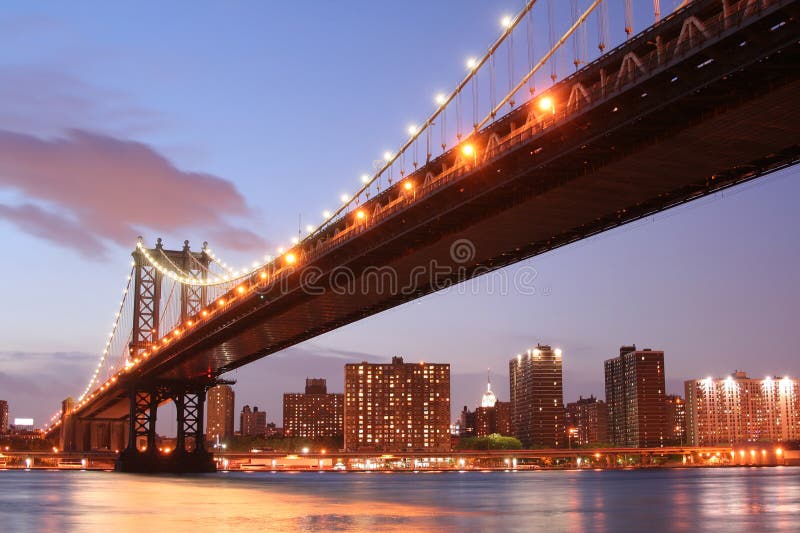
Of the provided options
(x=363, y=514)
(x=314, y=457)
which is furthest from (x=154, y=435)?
(x=314, y=457)

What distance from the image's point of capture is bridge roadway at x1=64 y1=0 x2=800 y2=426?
23.2 meters

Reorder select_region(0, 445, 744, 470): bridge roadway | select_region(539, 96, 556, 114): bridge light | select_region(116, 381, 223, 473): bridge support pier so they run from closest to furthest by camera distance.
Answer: select_region(539, 96, 556, 114): bridge light, select_region(116, 381, 223, 473): bridge support pier, select_region(0, 445, 744, 470): bridge roadway

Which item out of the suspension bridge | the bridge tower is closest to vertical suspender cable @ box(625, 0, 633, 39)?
the suspension bridge

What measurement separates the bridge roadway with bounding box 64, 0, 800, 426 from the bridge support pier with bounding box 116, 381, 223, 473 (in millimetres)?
30832

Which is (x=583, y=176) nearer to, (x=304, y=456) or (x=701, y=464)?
(x=304, y=456)

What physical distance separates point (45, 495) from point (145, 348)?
131 feet

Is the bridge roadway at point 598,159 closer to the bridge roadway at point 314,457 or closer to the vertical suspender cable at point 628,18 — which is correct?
the vertical suspender cable at point 628,18

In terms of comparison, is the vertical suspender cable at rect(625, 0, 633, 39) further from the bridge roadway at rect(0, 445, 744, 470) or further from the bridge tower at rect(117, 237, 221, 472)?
the bridge roadway at rect(0, 445, 744, 470)

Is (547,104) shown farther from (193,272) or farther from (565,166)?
(193,272)

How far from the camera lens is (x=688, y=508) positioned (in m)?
36.6

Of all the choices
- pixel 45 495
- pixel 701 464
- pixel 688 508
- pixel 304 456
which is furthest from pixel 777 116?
pixel 701 464

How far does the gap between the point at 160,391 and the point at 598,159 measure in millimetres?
55657

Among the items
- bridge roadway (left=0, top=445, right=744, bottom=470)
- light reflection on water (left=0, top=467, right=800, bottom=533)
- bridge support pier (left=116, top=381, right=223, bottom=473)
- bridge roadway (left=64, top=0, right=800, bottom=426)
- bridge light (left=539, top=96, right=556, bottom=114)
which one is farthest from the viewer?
bridge roadway (left=0, top=445, right=744, bottom=470)

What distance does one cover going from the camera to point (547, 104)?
1121 inches
